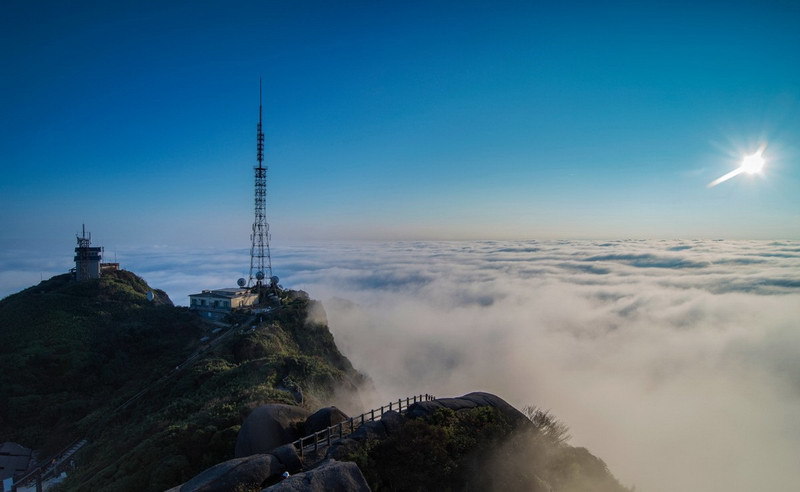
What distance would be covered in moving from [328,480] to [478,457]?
312 inches

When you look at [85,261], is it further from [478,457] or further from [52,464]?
[478,457]

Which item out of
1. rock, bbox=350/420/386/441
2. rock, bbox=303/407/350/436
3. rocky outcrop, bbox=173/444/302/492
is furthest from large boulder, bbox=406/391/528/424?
rocky outcrop, bbox=173/444/302/492

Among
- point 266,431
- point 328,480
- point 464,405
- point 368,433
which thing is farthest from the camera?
point 464,405

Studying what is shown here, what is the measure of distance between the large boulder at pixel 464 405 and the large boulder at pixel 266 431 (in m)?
5.77

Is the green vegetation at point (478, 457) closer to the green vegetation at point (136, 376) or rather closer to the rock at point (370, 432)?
the rock at point (370, 432)

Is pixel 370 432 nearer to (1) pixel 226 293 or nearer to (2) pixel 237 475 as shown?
(2) pixel 237 475

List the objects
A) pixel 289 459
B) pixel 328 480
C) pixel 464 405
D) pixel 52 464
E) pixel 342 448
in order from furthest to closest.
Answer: pixel 52 464
pixel 464 405
pixel 342 448
pixel 289 459
pixel 328 480

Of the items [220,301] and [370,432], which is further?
[220,301]

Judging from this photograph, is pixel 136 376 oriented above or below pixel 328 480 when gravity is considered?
below

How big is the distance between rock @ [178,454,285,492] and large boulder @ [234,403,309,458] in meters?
3.38

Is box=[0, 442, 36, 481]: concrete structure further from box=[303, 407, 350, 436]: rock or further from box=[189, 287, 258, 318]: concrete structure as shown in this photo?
box=[303, 407, 350, 436]: rock

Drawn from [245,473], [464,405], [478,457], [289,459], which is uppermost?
[245,473]

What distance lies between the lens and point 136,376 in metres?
40.1

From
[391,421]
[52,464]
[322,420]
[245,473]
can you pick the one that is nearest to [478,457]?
[391,421]
